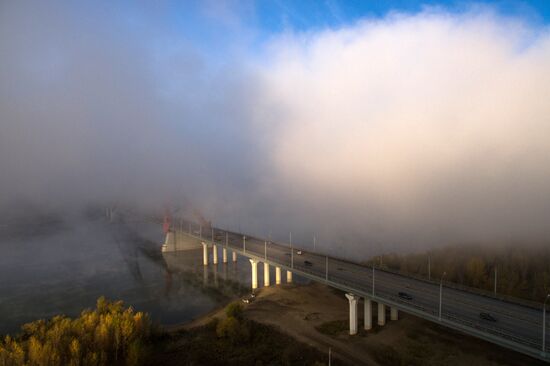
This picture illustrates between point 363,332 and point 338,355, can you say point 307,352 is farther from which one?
point 363,332

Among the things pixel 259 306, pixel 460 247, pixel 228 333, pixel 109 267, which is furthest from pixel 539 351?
pixel 109 267

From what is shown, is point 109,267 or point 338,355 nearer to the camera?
point 338,355

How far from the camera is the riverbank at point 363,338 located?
142ft

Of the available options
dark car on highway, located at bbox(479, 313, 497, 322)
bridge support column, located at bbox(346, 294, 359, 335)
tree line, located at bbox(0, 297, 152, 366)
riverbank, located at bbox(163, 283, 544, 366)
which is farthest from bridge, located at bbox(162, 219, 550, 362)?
A: tree line, located at bbox(0, 297, 152, 366)

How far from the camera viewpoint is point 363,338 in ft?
165

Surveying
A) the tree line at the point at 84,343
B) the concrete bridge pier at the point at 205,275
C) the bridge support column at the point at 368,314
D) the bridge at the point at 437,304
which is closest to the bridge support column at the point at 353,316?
the bridge at the point at 437,304

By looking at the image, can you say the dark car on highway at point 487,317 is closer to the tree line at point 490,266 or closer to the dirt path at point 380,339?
the dirt path at point 380,339

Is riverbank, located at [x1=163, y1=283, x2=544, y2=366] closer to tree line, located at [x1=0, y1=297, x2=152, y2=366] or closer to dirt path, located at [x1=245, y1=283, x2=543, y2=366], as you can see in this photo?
dirt path, located at [x1=245, y1=283, x2=543, y2=366]

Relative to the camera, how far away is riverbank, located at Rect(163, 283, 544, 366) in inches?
1705

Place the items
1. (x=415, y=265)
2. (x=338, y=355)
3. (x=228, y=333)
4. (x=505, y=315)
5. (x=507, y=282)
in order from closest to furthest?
(x=505, y=315)
(x=338, y=355)
(x=228, y=333)
(x=507, y=282)
(x=415, y=265)

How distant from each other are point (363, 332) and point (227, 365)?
20760mm

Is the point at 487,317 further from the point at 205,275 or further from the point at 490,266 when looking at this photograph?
the point at 205,275

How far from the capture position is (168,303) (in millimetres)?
76250

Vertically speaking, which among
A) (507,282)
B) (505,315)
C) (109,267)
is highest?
(505,315)
